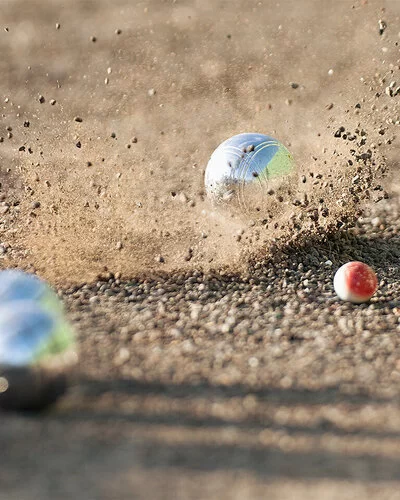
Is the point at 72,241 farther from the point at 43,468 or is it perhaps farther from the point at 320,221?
the point at 43,468

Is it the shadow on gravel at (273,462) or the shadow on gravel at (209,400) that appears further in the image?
the shadow on gravel at (209,400)

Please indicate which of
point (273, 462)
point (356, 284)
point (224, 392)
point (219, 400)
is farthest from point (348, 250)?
point (273, 462)

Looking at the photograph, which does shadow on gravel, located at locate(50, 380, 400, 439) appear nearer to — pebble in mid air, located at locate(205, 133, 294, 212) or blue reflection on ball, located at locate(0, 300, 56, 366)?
blue reflection on ball, located at locate(0, 300, 56, 366)

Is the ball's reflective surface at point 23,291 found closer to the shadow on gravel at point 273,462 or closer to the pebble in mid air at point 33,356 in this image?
the pebble in mid air at point 33,356

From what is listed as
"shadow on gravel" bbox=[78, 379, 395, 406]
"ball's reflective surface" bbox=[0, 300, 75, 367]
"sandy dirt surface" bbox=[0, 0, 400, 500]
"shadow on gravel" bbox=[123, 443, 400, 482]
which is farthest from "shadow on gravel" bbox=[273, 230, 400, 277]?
"shadow on gravel" bbox=[123, 443, 400, 482]

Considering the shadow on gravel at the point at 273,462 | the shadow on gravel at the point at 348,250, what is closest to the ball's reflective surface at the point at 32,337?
the shadow on gravel at the point at 273,462

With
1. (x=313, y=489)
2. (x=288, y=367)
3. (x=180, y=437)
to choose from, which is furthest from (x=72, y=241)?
(x=313, y=489)
